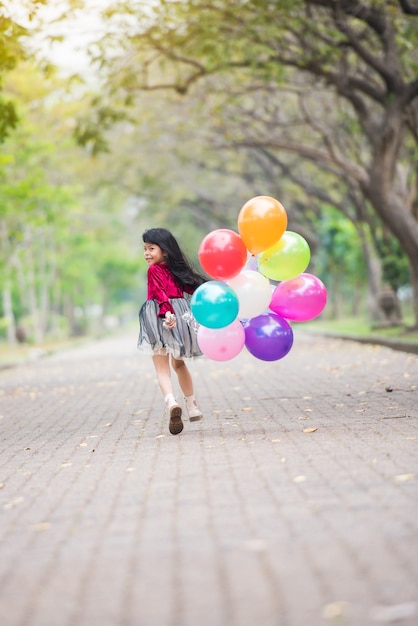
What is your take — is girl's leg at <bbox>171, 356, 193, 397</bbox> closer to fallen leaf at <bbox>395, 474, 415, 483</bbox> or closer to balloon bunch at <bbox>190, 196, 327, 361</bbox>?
balloon bunch at <bbox>190, 196, 327, 361</bbox>

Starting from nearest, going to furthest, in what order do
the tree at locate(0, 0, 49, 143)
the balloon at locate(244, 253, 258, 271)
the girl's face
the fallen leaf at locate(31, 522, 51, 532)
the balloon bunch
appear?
the fallen leaf at locate(31, 522, 51, 532) → the balloon bunch → the girl's face → the balloon at locate(244, 253, 258, 271) → the tree at locate(0, 0, 49, 143)

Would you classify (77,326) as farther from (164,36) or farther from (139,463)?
(139,463)

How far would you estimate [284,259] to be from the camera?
8.18m

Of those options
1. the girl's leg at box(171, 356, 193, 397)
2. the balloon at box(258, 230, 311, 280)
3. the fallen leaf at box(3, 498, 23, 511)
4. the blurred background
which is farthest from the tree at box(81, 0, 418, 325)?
the fallen leaf at box(3, 498, 23, 511)

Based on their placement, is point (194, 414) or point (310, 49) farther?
point (310, 49)

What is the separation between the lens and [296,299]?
8.25 m

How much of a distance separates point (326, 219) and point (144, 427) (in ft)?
106

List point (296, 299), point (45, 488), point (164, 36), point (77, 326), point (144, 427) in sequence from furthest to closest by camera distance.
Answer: point (77, 326), point (164, 36), point (144, 427), point (296, 299), point (45, 488)

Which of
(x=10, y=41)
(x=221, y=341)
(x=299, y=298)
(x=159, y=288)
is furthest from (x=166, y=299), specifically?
(x=10, y=41)

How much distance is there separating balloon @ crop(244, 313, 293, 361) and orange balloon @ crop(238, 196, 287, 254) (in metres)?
0.65

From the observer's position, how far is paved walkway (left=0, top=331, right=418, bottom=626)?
11.7 feet

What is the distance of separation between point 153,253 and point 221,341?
1.07 metres

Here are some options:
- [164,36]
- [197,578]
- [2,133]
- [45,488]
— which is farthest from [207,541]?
[164,36]

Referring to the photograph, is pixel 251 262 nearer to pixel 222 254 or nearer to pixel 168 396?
pixel 222 254
